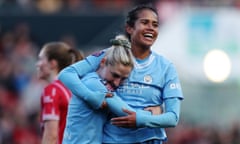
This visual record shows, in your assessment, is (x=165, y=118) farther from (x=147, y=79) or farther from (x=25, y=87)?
(x=25, y=87)

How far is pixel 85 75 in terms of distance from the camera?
9727mm

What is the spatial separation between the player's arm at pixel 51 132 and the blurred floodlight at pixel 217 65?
37.9ft

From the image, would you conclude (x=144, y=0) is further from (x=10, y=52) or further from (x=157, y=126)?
(x=157, y=126)

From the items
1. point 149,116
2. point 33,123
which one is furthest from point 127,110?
point 33,123

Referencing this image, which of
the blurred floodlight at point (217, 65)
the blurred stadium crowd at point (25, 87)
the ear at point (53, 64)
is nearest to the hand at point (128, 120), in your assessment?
the ear at point (53, 64)

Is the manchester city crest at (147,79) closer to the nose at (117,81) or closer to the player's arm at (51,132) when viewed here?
the nose at (117,81)

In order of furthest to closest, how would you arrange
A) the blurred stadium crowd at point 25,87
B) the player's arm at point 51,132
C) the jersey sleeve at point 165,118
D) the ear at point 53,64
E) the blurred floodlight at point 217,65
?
1. the blurred floodlight at point 217,65
2. the blurred stadium crowd at point 25,87
3. the ear at point 53,64
4. the player's arm at point 51,132
5. the jersey sleeve at point 165,118

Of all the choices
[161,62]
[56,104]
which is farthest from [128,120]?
[56,104]

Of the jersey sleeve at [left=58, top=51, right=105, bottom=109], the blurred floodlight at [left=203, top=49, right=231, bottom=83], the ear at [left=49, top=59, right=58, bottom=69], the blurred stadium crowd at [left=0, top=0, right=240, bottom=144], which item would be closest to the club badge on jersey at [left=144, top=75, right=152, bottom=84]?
the jersey sleeve at [left=58, top=51, right=105, bottom=109]

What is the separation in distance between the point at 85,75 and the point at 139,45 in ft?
1.62

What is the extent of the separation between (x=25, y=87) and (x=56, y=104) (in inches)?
366

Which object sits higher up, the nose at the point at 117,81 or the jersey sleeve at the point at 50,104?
the nose at the point at 117,81

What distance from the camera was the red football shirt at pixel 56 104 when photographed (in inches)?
433

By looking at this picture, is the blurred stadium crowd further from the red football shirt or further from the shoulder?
the shoulder
